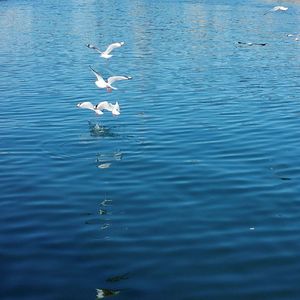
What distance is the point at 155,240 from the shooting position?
12211 mm

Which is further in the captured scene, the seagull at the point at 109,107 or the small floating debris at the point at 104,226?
the seagull at the point at 109,107

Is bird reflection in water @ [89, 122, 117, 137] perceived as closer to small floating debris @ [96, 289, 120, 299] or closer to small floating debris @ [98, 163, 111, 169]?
small floating debris @ [98, 163, 111, 169]

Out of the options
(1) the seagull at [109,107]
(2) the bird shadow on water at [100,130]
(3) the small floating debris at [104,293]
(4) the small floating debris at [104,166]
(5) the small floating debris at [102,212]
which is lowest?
(2) the bird shadow on water at [100,130]

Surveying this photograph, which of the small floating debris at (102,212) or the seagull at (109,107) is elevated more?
the seagull at (109,107)

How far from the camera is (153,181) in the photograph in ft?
51.7

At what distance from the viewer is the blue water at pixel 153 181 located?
35.6 ft

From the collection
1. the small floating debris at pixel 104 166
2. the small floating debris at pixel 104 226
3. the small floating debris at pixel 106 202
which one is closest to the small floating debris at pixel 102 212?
the small floating debris at pixel 106 202

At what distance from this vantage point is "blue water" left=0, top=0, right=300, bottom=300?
1085 cm

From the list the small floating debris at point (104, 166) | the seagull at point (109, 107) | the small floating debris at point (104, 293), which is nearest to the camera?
the small floating debris at point (104, 293)

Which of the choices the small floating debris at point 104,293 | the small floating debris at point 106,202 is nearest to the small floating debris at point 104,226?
the small floating debris at point 106,202

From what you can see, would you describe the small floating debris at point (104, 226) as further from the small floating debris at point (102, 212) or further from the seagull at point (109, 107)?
the seagull at point (109, 107)

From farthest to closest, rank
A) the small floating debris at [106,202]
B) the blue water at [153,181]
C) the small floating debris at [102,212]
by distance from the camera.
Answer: the small floating debris at [106,202] → the small floating debris at [102,212] → the blue water at [153,181]

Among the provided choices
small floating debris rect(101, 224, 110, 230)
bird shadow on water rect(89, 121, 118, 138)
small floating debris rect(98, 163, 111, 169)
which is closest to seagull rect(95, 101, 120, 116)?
bird shadow on water rect(89, 121, 118, 138)

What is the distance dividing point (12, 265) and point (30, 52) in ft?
107
